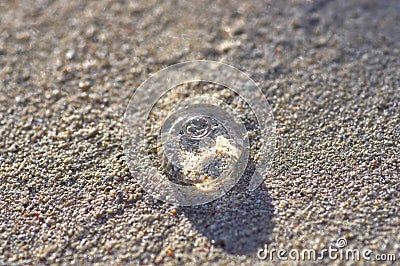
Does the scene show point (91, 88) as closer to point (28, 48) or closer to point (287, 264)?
point (28, 48)

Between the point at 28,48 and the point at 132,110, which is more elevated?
the point at 28,48

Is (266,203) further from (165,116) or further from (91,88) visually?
(91,88)

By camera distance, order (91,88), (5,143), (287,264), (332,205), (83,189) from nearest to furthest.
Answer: (287,264), (332,205), (83,189), (5,143), (91,88)

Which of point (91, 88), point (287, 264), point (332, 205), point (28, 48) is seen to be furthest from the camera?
point (28, 48)

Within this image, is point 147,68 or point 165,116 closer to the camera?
point 165,116

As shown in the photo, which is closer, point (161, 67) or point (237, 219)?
point (237, 219)

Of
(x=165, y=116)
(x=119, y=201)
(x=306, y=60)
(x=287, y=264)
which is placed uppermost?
(x=306, y=60)

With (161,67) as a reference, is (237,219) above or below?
below

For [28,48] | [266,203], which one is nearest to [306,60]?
[266,203]
